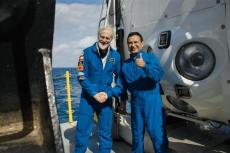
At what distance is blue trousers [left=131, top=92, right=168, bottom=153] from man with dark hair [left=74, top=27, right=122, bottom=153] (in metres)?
0.26

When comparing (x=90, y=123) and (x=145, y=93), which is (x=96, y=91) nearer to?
(x=90, y=123)

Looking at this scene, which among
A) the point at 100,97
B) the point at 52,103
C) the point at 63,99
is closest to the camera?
the point at 52,103

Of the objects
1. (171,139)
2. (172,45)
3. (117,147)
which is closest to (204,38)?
(172,45)

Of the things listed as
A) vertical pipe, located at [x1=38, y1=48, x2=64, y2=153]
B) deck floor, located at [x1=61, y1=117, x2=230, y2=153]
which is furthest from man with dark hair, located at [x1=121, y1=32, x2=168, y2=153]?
vertical pipe, located at [x1=38, y1=48, x2=64, y2=153]

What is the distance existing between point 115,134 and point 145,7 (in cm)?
179

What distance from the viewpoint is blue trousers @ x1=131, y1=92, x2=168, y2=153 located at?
3.06 meters

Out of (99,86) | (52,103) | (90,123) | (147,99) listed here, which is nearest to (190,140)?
(147,99)

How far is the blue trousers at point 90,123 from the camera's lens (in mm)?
3148

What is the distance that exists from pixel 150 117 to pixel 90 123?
2.10ft

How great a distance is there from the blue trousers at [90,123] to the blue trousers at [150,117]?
0.99 feet

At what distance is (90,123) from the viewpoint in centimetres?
319

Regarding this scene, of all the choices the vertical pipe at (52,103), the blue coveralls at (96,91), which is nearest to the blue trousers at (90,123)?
the blue coveralls at (96,91)

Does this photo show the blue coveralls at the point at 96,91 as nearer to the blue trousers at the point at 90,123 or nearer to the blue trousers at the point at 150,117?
the blue trousers at the point at 90,123

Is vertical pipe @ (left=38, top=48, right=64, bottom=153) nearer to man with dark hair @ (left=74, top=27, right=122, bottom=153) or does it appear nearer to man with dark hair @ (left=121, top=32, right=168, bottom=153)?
man with dark hair @ (left=74, top=27, right=122, bottom=153)
